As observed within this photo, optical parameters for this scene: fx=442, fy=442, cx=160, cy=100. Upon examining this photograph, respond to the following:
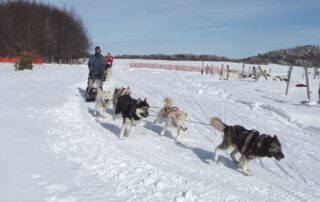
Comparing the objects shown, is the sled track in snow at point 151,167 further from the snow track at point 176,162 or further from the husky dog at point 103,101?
the husky dog at point 103,101

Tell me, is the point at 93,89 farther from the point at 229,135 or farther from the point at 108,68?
the point at 108,68

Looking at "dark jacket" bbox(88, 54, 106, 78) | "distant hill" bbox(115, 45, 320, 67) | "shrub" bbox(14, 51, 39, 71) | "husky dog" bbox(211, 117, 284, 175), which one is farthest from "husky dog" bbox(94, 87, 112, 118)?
"distant hill" bbox(115, 45, 320, 67)

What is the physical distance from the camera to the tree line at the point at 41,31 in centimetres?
6156

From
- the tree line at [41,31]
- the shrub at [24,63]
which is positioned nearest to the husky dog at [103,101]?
the shrub at [24,63]

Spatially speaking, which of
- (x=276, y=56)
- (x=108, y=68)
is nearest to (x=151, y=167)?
(x=108, y=68)

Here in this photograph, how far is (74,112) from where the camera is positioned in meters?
13.0

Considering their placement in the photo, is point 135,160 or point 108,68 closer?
point 135,160

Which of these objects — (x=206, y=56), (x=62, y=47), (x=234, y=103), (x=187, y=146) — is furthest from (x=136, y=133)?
(x=206, y=56)

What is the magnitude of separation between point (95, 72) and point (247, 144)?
332 inches

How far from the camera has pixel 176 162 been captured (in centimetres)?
834

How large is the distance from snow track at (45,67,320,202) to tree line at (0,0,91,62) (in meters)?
51.2

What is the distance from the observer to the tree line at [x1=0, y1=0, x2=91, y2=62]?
2424 inches

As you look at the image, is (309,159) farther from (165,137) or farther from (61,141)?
(61,141)

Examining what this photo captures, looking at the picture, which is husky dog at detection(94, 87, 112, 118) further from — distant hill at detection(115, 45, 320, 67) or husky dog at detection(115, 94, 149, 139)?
distant hill at detection(115, 45, 320, 67)
